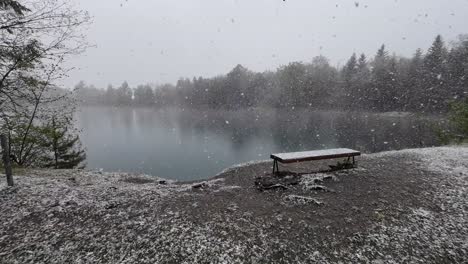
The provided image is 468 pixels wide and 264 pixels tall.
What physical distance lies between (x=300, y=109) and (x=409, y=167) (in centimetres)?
5870

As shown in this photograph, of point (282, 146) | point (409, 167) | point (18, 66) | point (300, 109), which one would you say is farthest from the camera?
point (300, 109)

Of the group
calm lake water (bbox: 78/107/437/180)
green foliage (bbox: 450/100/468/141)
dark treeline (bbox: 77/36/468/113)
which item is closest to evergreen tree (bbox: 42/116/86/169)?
calm lake water (bbox: 78/107/437/180)

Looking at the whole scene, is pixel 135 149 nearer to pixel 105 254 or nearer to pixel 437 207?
pixel 105 254

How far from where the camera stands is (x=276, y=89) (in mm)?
68375

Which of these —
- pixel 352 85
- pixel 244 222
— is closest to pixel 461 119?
pixel 244 222

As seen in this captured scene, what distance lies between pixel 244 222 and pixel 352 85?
60304 millimetres

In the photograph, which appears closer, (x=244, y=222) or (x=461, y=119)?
(x=244, y=222)

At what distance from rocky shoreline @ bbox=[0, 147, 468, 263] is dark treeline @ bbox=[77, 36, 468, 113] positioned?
31427 millimetres

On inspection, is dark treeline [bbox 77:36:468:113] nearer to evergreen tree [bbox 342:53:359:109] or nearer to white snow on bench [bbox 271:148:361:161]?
evergreen tree [bbox 342:53:359:109]

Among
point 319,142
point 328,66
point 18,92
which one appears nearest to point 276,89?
point 328,66

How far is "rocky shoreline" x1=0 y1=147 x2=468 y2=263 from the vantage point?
4.34 m

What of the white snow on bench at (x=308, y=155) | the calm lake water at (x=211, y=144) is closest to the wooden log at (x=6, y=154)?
the white snow on bench at (x=308, y=155)

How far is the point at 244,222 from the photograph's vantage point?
5.13 meters

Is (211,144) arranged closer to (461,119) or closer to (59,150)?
(59,150)
